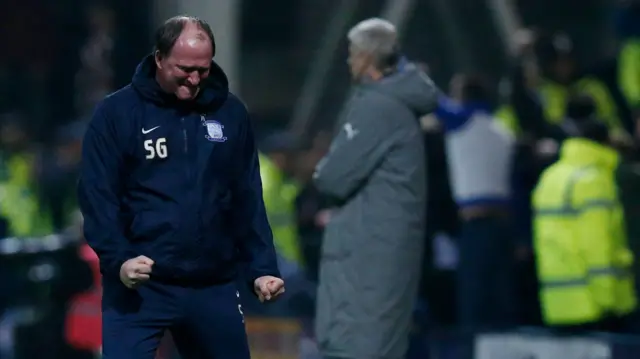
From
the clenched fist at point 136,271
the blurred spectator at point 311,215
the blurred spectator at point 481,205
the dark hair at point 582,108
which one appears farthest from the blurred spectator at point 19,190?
the clenched fist at point 136,271

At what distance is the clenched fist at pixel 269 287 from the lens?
689 cm

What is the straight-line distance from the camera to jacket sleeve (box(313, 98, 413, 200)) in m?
8.38

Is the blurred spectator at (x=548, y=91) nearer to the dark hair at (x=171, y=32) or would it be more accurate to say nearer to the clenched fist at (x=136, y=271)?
the dark hair at (x=171, y=32)

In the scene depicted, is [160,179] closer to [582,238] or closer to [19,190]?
[582,238]

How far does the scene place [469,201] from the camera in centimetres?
1096

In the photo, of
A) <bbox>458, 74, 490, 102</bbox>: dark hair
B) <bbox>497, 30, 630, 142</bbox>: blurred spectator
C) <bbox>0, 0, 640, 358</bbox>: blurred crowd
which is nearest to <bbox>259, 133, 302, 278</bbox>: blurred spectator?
<bbox>0, 0, 640, 358</bbox>: blurred crowd

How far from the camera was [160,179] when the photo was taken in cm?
682

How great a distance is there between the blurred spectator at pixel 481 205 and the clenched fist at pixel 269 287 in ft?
13.2

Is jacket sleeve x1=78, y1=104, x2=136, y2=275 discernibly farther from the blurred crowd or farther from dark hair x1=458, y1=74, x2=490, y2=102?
dark hair x1=458, y1=74, x2=490, y2=102

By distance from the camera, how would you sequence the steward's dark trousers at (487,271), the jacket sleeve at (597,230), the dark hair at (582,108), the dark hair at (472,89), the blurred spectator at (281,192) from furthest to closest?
the blurred spectator at (281,192)
the dark hair at (472,89)
the steward's dark trousers at (487,271)
the dark hair at (582,108)
the jacket sleeve at (597,230)

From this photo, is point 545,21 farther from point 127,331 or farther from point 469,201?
point 127,331

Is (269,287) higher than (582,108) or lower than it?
lower

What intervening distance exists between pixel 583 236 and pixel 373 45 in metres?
2.07

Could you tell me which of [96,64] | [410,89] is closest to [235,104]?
[410,89]
